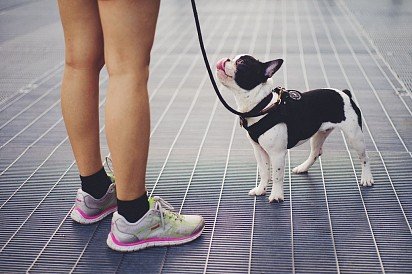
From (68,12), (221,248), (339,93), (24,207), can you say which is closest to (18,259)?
(24,207)

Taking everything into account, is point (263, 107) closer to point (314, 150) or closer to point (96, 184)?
point (314, 150)

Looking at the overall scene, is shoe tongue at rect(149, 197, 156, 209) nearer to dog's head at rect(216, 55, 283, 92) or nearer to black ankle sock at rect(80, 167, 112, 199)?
black ankle sock at rect(80, 167, 112, 199)

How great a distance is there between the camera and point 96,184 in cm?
231

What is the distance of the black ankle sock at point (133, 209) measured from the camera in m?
2.08

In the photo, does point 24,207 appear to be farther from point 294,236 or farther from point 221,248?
point 294,236

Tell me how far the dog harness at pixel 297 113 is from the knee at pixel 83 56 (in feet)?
2.45

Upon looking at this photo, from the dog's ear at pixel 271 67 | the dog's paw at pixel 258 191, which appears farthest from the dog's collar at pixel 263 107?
the dog's paw at pixel 258 191

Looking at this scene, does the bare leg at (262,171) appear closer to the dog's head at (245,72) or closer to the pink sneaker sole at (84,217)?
the dog's head at (245,72)

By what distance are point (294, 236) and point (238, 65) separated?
2.64 ft

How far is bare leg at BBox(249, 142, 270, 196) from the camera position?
2584mm

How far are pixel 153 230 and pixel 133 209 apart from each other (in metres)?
0.14

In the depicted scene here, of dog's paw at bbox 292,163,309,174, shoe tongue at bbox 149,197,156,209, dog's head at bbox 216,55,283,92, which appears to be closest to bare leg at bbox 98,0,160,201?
shoe tongue at bbox 149,197,156,209

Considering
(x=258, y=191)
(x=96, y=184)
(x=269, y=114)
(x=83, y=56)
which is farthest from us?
(x=258, y=191)

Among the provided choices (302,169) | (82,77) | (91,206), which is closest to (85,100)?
(82,77)
